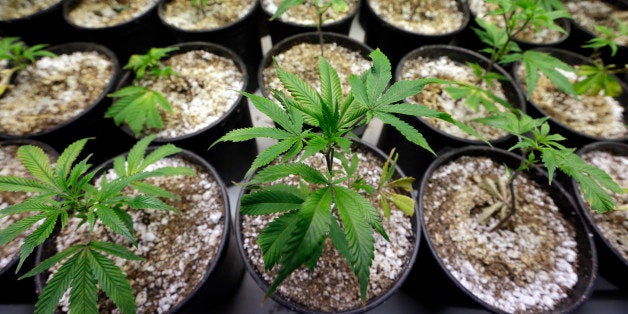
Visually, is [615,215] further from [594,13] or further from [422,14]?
[594,13]

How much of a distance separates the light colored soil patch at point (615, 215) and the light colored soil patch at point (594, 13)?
3.44ft

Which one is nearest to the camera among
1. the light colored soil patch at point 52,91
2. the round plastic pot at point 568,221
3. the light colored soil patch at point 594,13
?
the round plastic pot at point 568,221

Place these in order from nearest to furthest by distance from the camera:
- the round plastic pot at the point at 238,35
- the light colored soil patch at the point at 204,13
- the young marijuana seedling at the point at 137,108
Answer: the young marijuana seedling at the point at 137,108 < the round plastic pot at the point at 238,35 < the light colored soil patch at the point at 204,13

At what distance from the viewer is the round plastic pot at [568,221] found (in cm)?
116

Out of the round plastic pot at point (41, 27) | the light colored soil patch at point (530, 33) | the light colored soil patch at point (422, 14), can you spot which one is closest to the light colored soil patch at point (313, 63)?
the light colored soil patch at point (422, 14)

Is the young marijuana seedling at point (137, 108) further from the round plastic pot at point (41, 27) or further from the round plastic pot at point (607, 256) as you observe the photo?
the round plastic pot at point (607, 256)

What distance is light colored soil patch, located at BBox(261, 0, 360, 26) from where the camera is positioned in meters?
2.14

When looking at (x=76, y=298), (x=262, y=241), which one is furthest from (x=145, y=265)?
(x=262, y=241)

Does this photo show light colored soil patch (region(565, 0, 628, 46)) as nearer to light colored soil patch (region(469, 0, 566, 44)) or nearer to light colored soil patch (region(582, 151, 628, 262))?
light colored soil patch (region(469, 0, 566, 44))

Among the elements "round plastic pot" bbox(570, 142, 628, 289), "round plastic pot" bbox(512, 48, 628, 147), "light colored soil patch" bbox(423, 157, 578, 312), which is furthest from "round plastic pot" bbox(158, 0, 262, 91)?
"round plastic pot" bbox(570, 142, 628, 289)

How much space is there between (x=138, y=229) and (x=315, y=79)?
3.75 feet

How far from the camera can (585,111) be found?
6.02 feet

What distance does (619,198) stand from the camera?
1.51 metres

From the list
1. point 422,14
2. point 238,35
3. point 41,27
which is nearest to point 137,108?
point 238,35
